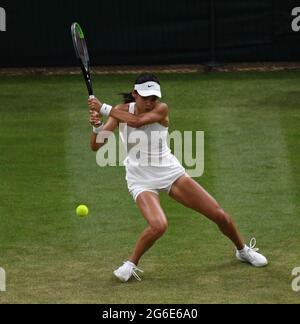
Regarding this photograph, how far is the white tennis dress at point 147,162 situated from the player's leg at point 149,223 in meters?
0.13

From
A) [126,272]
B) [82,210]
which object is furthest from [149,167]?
[82,210]

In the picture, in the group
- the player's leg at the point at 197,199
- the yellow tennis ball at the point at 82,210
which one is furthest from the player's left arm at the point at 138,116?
the yellow tennis ball at the point at 82,210

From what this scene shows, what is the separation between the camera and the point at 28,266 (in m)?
12.2

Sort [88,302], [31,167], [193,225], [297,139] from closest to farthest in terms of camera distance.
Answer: [88,302]
[193,225]
[31,167]
[297,139]

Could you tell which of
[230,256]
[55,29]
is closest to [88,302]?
[230,256]

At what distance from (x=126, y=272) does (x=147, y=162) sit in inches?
46.5

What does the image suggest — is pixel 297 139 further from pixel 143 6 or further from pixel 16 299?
pixel 16 299

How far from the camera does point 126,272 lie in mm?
11633

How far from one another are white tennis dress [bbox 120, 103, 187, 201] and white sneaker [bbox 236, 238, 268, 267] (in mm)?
1047

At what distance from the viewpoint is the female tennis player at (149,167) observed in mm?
11758

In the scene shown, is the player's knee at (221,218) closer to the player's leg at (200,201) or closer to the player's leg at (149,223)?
the player's leg at (200,201)

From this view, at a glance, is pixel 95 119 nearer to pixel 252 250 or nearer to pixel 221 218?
pixel 221 218

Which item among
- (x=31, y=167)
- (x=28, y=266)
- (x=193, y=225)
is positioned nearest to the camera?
(x=28, y=266)

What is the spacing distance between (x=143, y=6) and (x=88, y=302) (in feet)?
37.7
